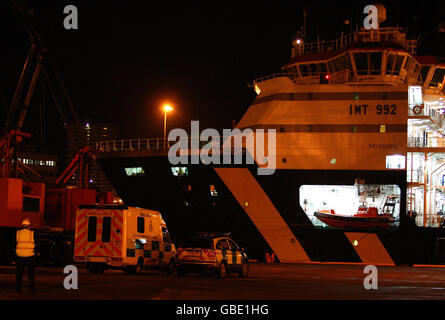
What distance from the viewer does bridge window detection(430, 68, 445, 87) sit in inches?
1118

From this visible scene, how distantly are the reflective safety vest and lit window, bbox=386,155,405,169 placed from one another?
55.3ft

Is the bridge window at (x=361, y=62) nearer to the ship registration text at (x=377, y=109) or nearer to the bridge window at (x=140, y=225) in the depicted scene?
the ship registration text at (x=377, y=109)

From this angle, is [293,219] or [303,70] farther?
[303,70]

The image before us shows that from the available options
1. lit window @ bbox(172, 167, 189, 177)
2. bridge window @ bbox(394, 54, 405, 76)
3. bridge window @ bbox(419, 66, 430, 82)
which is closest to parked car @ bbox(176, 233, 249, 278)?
lit window @ bbox(172, 167, 189, 177)

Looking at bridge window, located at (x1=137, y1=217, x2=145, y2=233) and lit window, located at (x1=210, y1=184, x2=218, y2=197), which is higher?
lit window, located at (x1=210, y1=184, x2=218, y2=197)

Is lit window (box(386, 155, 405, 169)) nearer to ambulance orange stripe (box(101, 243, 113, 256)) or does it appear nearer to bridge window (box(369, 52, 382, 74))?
bridge window (box(369, 52, 382, 74))

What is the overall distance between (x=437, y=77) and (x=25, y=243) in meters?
22.4

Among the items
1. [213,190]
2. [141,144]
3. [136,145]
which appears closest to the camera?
[213,190]

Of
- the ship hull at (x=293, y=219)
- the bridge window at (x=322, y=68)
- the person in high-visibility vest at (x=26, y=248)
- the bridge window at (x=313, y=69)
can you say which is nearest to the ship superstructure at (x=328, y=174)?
the ship hull at (x=293, y=219)

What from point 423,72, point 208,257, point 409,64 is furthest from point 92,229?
point 423,72

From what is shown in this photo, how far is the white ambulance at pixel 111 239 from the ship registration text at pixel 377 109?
11416 millimetres

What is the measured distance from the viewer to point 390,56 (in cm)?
2648

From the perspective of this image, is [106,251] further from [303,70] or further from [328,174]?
[303,70]

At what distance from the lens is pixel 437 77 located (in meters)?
28.5
